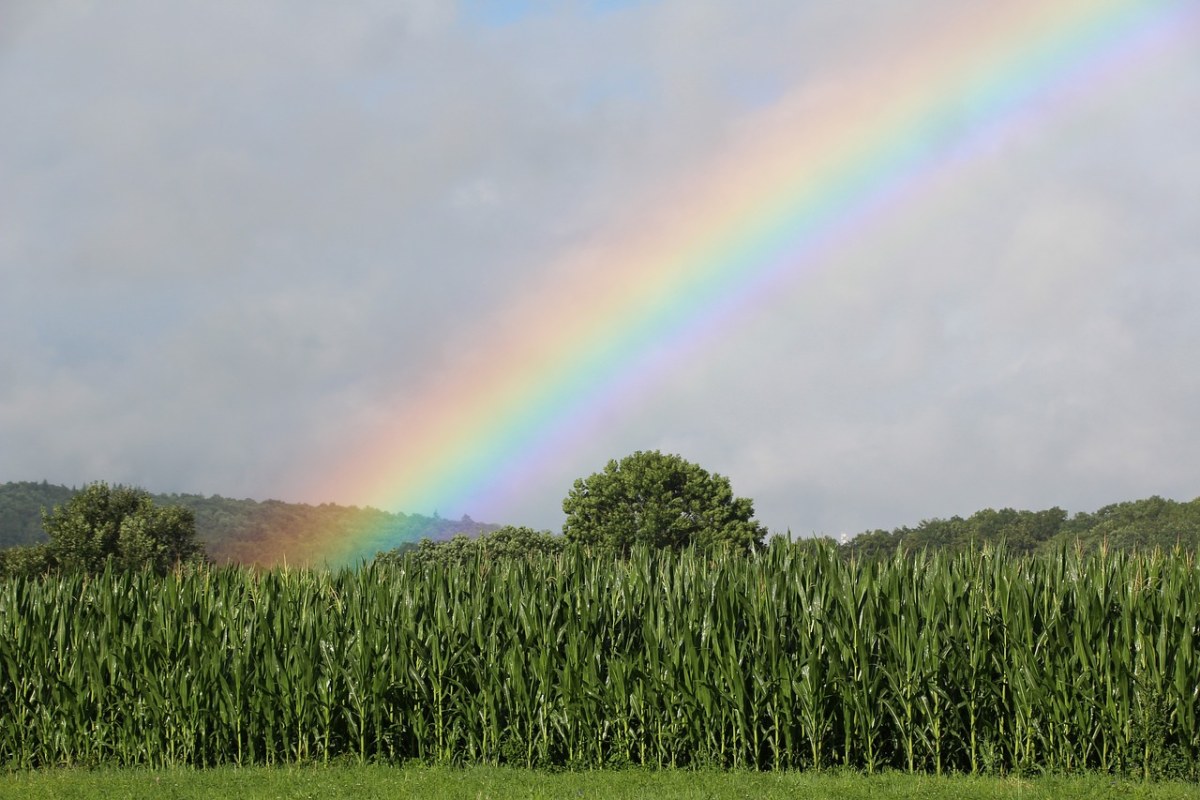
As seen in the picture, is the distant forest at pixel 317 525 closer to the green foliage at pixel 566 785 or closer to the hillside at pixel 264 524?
the hillside at pixel 264 524

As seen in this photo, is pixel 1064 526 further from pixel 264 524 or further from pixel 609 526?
pixel 264 524

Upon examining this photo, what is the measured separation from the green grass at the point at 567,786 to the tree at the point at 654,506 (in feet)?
97.0

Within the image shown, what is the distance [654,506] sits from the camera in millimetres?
42219

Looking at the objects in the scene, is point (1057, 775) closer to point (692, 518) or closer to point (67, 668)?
point (67, 668)

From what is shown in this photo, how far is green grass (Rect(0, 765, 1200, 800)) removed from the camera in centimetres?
1049

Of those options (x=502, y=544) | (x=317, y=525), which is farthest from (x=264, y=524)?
(x=502, y=544)

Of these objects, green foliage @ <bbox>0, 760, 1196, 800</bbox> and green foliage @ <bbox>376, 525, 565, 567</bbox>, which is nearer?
green foliage @ <bbox>0, 760, 1196, 800</bbox>

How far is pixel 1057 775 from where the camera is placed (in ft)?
Result: 37.4

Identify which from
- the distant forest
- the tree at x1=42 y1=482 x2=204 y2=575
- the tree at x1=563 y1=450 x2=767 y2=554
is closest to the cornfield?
the tree at x1=563 y1=450 x2=767 y2=554

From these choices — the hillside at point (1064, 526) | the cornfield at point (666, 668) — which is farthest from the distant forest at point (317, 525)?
the cornfield at point (666, 668)

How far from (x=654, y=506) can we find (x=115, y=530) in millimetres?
23504

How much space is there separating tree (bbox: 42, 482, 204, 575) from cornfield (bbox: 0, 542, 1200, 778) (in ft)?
108

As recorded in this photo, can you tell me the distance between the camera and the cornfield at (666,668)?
11.6 m

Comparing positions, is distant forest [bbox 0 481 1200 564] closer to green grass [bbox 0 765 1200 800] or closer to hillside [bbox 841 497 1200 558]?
hillside [bbox 841 497 1200 558]
